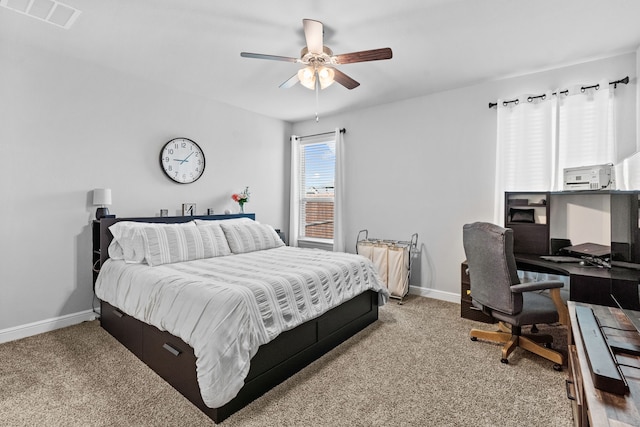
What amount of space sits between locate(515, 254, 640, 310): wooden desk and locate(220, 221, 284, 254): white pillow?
268 centimetres

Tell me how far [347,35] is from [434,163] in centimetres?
208

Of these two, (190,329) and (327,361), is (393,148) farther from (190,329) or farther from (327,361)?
(190,329)

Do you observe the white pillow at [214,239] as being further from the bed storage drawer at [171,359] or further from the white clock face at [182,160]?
the bed storage drawer at [171,359]

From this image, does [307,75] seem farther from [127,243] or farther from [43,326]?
[43,326]

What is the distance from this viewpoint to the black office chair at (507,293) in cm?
227

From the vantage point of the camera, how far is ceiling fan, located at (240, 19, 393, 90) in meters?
2.22

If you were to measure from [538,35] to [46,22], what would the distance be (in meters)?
4.01

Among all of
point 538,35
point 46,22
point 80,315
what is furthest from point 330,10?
point 80,315

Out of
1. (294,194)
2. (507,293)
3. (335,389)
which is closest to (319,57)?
(507,293)

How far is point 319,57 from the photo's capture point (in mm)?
2473

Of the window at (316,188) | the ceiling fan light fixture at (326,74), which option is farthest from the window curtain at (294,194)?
the ceiling fan light fixture at (326,74)

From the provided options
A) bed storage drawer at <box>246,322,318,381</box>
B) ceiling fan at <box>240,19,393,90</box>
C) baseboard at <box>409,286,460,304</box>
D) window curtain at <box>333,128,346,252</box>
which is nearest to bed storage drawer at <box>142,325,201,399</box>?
bed storage drawer at <box>246,322,318,381</box>

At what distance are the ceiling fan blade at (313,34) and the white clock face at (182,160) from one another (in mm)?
2265

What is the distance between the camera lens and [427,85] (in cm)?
369
